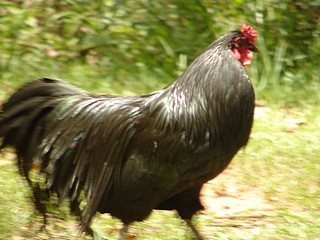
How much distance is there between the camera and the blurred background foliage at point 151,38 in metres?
8.36

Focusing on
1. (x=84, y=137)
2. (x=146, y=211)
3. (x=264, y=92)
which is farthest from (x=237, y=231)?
(x=264, y=92)

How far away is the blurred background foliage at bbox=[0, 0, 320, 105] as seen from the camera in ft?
27.4

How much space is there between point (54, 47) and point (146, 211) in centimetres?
473

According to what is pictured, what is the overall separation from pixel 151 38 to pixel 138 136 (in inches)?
178

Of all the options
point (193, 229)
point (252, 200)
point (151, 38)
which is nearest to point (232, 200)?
point (252, 200)

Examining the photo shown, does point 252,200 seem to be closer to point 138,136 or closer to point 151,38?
point 138,136

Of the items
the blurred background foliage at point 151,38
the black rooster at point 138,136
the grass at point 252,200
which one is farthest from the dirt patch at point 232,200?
the blurred background foliage at point 151,38

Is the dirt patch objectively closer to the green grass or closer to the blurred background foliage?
the green grass

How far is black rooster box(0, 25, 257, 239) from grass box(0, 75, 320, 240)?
1.25 feet

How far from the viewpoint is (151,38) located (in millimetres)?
8672

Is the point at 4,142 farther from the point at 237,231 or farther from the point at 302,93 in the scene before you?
the point at 302,93

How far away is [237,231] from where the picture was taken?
17.3 feet

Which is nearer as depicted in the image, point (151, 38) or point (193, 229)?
point (193, 229)

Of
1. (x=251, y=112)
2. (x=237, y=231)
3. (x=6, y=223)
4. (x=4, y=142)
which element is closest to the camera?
(x=251, y=112)
